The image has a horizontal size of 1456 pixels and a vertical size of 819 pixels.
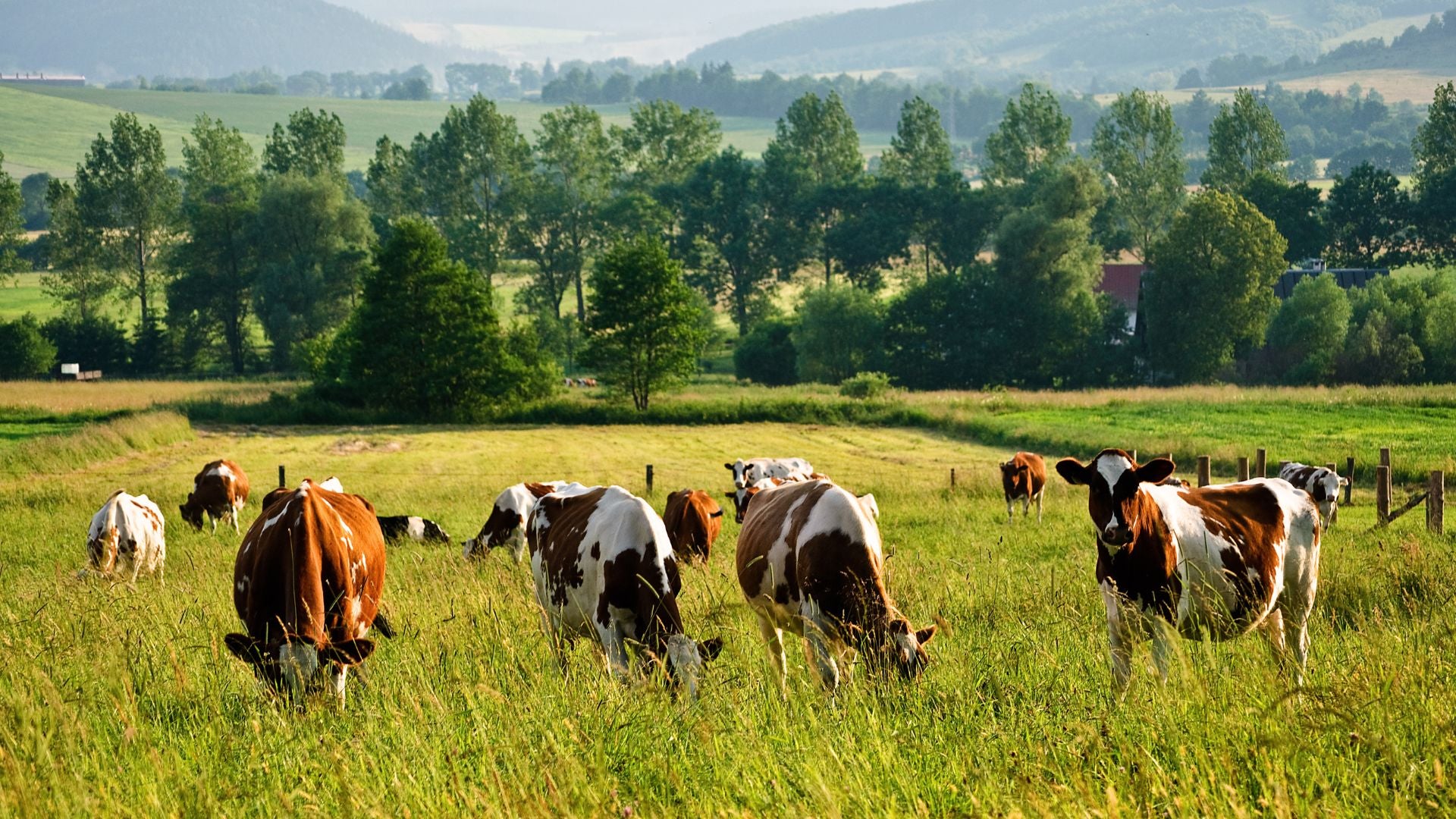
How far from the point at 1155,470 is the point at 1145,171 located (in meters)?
93.5

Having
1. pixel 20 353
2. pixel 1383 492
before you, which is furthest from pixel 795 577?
pixel 20 353

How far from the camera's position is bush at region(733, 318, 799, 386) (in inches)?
3123

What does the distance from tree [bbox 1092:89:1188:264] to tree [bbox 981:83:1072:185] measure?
12.2ft

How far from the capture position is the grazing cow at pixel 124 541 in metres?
16.1

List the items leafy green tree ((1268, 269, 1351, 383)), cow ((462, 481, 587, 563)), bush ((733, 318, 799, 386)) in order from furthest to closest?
bush ((733, 318, 799, 386)), leafy green tree ((1268, 269, 1351, 383)), cow ((462, 481, 587, 563))

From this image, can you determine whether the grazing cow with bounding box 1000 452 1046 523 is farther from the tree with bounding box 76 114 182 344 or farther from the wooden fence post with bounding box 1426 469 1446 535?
the tree with bounding box 76 114 182 344

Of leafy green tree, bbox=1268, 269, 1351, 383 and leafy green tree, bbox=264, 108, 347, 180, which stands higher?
leafy green tree, bbox=264, 108, 347, 180

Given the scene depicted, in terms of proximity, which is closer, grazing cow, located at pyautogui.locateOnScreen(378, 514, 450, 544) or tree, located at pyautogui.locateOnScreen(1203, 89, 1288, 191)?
grazing cow, located at pyautogui.locateOnScreen(378, 514, 450, 544)

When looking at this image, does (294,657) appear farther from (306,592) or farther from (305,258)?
(305,258)

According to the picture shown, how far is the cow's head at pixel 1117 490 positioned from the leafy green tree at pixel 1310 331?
63786mm

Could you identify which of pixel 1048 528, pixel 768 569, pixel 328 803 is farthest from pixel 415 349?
pixel 328 803

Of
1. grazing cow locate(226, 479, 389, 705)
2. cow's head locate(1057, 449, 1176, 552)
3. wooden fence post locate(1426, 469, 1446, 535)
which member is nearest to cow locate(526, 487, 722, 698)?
grazing cow locate(226, 479, 389, 705)

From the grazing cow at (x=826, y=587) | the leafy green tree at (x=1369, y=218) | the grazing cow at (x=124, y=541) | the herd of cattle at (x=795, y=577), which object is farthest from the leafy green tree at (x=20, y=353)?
the leafy green tree at (x=1369, y=218)

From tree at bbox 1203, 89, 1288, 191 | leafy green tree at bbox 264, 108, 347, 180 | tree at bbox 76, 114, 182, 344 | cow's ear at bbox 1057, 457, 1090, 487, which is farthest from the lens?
leafy green tree at bbox 264, 108, 347, 180
